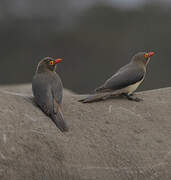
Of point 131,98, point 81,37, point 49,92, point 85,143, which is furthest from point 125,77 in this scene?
point 81,37

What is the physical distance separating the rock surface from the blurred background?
17872 mm

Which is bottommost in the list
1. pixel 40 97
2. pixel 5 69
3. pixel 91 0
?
pixel 5 69

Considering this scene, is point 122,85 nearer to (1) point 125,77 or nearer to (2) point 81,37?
(1) point 125,77

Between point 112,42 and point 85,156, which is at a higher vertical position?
point 85,156

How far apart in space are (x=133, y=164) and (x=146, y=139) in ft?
1.76

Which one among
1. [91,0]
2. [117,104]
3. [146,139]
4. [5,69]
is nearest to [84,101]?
[117,104]

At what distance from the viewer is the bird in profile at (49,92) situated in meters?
7.66

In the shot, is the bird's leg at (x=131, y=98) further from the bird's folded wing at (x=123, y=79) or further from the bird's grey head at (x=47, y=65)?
the bird's grey head at (x=47, y=65)

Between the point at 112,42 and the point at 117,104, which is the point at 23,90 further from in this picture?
the point at 112,42

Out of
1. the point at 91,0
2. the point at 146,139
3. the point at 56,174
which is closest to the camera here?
the point at 56,174

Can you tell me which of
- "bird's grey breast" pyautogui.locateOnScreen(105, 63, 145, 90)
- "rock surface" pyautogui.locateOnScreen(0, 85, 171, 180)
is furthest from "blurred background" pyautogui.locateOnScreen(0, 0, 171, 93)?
"rock surface" pyautogui.locateOnScreen(0, 85, 171, 180)

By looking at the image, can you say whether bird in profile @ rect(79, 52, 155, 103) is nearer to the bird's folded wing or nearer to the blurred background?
the bird's folded wing

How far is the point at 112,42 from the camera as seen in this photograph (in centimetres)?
2972

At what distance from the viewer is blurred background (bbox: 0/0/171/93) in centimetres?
2738
